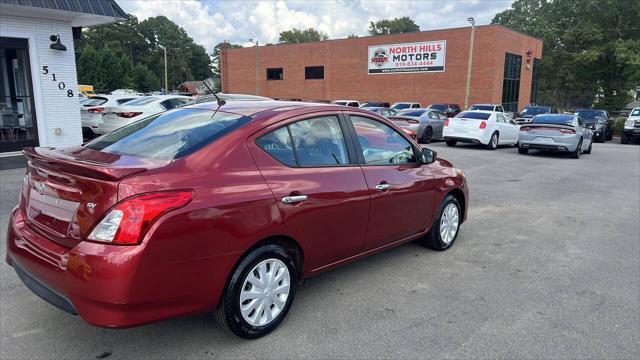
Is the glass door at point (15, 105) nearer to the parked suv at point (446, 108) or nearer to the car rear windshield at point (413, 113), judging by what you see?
the car rear windshield at point (413, 113)

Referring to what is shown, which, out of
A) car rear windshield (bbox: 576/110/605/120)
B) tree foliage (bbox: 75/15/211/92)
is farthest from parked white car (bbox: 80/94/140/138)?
tree foliage (bbox: 75/15/211/92)

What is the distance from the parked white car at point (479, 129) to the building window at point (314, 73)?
90.4 feet

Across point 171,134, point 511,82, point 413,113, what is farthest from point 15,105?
point 511,82

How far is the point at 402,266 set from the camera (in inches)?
187

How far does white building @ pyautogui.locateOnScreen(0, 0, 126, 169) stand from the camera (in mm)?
10281

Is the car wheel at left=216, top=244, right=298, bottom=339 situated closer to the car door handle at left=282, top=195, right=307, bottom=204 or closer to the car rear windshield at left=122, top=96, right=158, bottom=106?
the car door handle at left=282, top=195, right=307, bottom=204

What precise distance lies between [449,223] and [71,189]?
394 cm

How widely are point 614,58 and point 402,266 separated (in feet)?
162

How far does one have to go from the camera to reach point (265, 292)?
3.22 metres

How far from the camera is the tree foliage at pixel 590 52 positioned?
43438mm

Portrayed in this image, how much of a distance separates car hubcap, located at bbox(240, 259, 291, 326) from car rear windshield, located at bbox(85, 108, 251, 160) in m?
0.95

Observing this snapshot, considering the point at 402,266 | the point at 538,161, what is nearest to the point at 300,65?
the point at 538,161

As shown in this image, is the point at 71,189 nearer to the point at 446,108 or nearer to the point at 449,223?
the point at 449,223

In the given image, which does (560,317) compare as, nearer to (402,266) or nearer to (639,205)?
(402,266)
